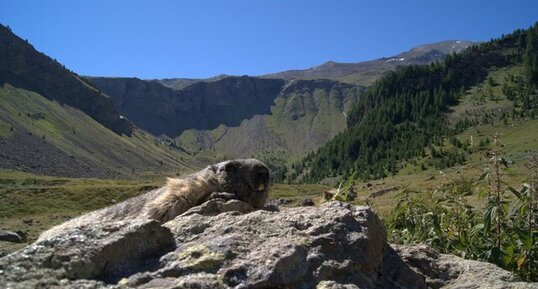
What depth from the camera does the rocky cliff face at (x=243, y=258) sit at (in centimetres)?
312

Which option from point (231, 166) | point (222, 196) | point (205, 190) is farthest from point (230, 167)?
point (222, 196)

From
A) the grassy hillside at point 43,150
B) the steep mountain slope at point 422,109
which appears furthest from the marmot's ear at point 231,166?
the grassy hillside at point 43,150

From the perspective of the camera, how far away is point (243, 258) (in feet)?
11.5

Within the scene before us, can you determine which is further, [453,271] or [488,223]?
[488,223]

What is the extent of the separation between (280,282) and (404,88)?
176 m

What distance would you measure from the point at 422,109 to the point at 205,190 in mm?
154498

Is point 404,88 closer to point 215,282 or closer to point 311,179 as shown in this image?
point 311,179

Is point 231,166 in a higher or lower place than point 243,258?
higher

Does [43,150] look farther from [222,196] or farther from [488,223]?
[488,223]

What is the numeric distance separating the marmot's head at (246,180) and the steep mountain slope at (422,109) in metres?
107

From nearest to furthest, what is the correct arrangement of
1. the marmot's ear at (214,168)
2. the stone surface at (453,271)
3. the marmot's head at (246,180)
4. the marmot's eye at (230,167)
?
the stone surface at (453,271) → the marmot's head at (246,180) → the marmot's eye at (230,167) → the marmot's ear at (214,168)

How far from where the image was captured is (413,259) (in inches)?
203

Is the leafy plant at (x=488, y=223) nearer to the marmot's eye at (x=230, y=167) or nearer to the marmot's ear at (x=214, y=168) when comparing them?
the marmot's eye at (x=230, y=167)

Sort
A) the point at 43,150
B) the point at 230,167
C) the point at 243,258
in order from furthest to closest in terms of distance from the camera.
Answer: the point at 43,150
the point at 230,167
the point at 243,258
